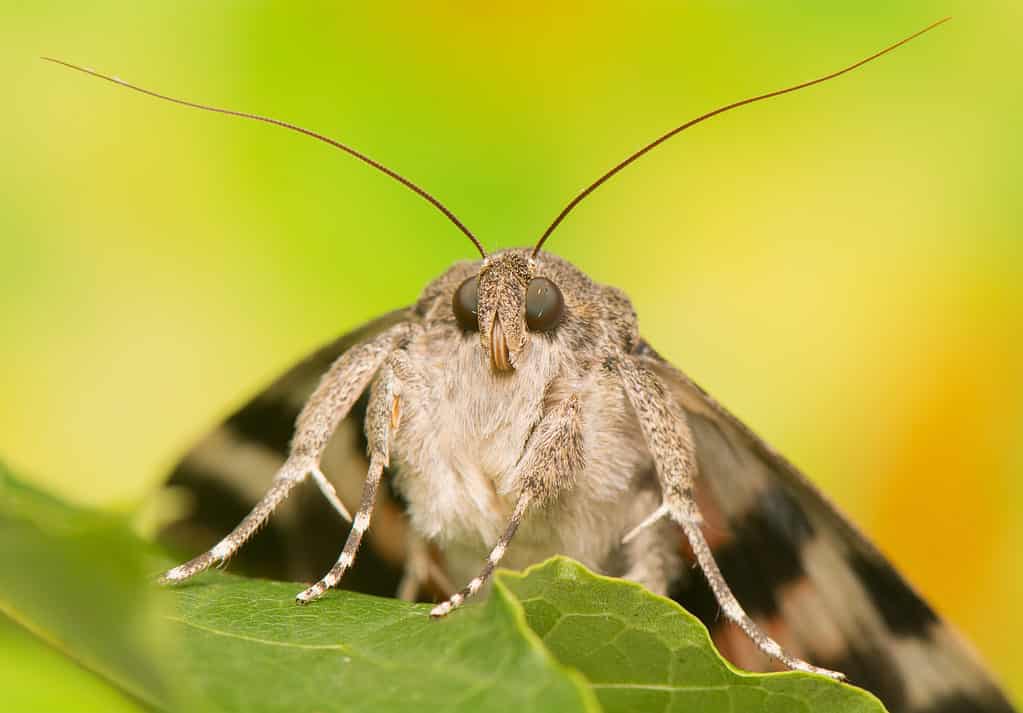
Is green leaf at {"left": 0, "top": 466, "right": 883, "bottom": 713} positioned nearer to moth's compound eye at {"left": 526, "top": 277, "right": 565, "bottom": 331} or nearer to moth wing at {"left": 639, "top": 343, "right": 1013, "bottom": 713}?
moth's compound eye at {"left": 526, "top": 277, "right": 565, "bottom": 331}

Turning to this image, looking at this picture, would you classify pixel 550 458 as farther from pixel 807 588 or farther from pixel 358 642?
pixel 358 642

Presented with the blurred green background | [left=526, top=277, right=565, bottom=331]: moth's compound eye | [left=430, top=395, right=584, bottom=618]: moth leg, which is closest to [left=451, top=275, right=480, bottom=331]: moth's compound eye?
[left=526, top=277, right=565, bottom=331]: moth's compound eye

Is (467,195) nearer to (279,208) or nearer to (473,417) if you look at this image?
→ (279,208)

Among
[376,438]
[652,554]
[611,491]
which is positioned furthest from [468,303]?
[652,554]

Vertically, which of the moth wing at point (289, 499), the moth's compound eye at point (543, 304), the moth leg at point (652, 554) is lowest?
the moth wing at point (289, 499)

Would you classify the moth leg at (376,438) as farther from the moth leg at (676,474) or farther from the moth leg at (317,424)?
the moth leg at (676,474)

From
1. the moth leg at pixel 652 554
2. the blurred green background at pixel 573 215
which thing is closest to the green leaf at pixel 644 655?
the moth leg at pixel 652 554
